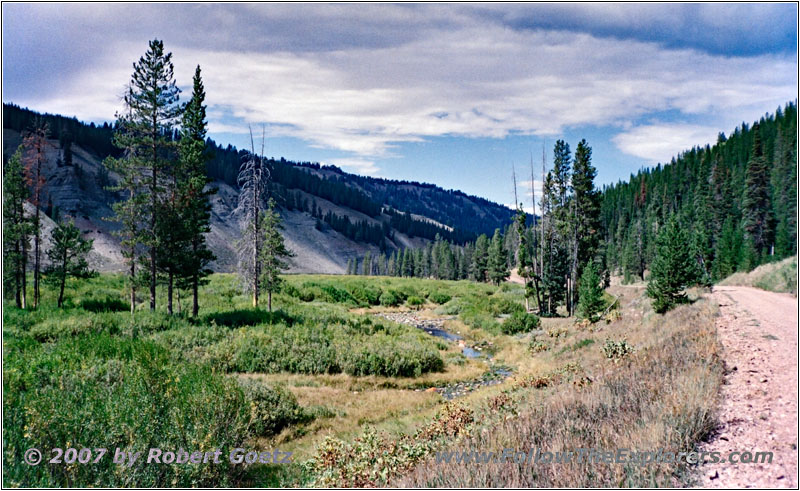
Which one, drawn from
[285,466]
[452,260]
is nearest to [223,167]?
[452,260]

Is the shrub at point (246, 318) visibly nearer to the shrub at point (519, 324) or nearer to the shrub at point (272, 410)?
the shrub at point (272, 410)

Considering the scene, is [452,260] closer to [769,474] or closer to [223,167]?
[223,167]

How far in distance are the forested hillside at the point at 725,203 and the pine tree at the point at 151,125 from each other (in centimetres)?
3499

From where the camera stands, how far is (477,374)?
19.9 metres

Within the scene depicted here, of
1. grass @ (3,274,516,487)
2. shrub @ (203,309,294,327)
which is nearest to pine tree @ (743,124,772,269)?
grass @ (3,274,516,487)

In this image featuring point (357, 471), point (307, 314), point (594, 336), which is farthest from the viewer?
point (307, 314)

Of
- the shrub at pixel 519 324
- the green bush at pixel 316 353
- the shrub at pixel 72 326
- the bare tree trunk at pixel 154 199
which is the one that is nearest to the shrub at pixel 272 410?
the green bush at pixel 316 353

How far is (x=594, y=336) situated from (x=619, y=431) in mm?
16373

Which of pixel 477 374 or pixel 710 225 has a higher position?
pixel 710 225

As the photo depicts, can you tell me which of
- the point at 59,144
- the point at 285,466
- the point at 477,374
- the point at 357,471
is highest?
the point at 59,144

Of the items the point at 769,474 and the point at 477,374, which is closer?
the point at 769,474

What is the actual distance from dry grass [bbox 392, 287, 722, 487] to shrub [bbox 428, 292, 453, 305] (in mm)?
45531

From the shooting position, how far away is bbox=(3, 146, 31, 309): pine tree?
26422 mm

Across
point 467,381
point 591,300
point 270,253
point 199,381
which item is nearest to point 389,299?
point 270,253
